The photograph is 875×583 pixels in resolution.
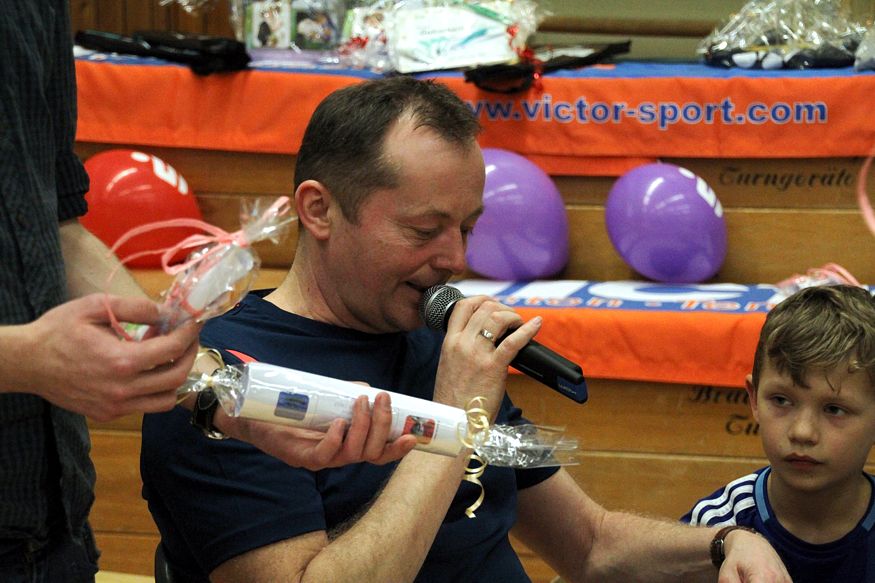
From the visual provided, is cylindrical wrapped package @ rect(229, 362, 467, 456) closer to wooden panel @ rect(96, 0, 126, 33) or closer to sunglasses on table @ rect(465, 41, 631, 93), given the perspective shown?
sunglasses on table @ rect(465, 41, 631, 93)

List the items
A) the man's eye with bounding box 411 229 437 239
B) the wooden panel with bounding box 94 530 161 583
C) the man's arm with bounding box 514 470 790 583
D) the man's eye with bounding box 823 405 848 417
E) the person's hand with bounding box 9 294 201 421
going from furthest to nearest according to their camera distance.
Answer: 1. the wooden panel with bounding box 94 530 161 583
2. the man's eye with bounding box 823 405 848 417
3. the man's arm with bounding box 514 470 790 583
4. the man's eye with bounding box 411 229 437 239
5. the person's hand with bounding box 9 294 201 421

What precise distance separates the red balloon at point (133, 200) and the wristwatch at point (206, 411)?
2092mm

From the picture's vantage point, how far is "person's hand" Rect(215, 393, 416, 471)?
1157 mm

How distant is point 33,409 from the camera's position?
1.19 metres

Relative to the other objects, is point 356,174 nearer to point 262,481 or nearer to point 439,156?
point 439,156

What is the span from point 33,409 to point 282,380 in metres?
0.29

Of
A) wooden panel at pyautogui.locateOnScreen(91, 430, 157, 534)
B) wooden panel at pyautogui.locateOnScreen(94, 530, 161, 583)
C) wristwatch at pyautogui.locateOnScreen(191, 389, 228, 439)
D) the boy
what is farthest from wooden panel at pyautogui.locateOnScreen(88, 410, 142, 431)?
wristwatch at pyautogui.locateOnScreen(191, 389, 228, 439)

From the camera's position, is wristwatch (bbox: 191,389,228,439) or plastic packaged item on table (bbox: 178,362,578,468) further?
wristwatch (bbox: 191,389,228,439)

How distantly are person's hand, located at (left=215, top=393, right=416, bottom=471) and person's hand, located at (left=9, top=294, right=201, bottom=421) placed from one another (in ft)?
0.77

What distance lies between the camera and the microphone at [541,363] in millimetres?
1351

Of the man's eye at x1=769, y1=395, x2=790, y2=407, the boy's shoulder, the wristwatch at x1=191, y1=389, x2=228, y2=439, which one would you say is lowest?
the boy's shoulder

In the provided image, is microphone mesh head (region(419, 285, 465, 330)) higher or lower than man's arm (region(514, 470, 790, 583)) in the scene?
higher

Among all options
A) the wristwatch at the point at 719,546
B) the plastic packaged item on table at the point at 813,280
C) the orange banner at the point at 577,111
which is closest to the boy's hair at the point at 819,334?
the wristwatch at the point at 719,546

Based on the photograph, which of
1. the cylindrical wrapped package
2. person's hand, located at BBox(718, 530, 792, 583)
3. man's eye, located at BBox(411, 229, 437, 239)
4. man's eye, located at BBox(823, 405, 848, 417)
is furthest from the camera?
man's eye, located at BBox(823, 405, 848, 417)
